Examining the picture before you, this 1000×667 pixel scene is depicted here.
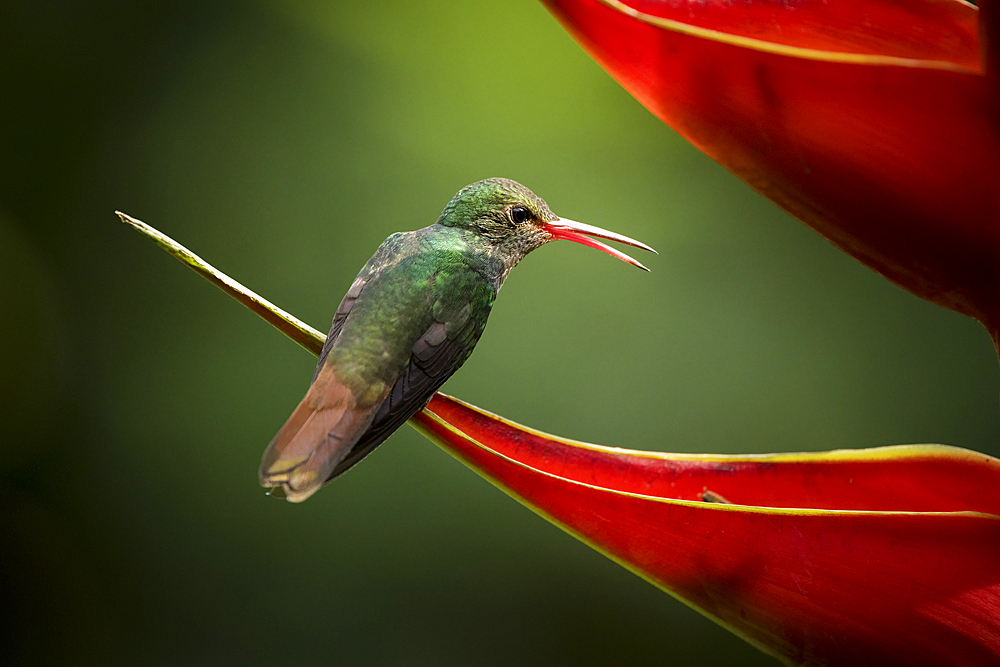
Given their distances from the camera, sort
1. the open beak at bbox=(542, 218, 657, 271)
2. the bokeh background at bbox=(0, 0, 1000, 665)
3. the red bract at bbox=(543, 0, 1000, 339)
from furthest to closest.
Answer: the bokeh background at bbox=(0, 0, 1000, 665) → the open beak at bbox=(542, 218, 657, 271) → the red bract at bbox=(543, 0, 1000, 339)

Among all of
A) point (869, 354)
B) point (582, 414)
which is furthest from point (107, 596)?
point (869, 354)

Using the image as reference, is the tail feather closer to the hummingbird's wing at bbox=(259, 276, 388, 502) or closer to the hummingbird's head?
the hummingbird's wing at bbox=(259, 276, 388, 502)

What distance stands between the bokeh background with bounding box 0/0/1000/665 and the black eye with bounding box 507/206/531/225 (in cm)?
61

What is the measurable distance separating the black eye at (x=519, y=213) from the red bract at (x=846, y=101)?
6.5 inches

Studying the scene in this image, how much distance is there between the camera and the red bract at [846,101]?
9.2 inches

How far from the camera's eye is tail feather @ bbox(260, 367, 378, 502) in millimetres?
260

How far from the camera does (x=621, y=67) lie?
0.26 m

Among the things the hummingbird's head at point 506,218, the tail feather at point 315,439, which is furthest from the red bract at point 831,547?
the hummingbird's head at point 506,218

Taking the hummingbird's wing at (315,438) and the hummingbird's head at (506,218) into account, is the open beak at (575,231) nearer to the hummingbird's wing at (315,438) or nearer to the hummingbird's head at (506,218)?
the hummingbird's head at (506,218)

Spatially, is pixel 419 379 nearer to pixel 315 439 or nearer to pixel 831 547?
pixel 315 439

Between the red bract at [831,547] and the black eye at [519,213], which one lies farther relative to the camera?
the black eye at [519,213]

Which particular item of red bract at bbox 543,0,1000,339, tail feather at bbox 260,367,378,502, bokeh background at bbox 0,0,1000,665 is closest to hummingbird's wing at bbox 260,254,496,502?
tail feather at bbox 260,367,378,502

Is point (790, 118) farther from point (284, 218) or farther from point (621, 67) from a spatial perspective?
point (284, 218)

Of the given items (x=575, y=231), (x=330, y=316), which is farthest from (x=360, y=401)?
(x=330, y=316)
